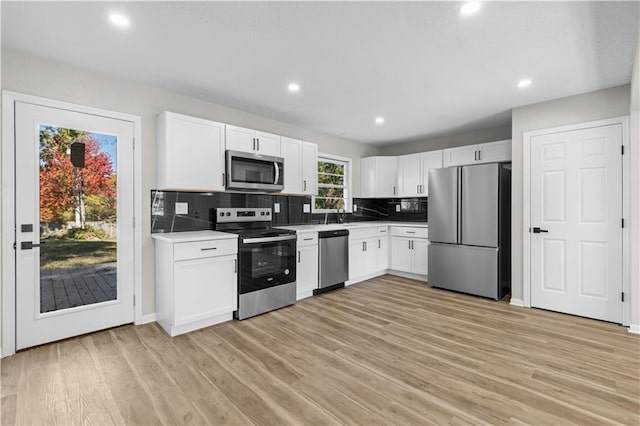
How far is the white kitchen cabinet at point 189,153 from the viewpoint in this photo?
303 cm

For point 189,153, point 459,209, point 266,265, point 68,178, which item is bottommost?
point 266,265

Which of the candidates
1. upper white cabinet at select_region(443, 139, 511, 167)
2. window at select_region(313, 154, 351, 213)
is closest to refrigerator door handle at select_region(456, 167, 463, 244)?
upper white cabinet at select_region(443, 139, 511, 167)

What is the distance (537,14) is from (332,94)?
1869 millimetres

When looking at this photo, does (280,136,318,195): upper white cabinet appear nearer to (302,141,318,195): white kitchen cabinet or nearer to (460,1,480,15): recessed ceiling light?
(302,141,318,195): white kitchen cabinet

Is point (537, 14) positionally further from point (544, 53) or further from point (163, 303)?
point (163, 303)

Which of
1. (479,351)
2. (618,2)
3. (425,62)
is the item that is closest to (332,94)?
(425,62)

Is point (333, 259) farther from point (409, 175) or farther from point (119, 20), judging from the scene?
point (119, 20)

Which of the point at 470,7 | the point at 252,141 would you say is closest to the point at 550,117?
the point at 470,7

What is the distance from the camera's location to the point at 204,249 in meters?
2.94

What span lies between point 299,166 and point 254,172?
30.8 inches

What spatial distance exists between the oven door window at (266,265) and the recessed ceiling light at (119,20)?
2040 mm

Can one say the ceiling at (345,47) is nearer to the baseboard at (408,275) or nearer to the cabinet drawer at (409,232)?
the cabinet drawer at (409,232)

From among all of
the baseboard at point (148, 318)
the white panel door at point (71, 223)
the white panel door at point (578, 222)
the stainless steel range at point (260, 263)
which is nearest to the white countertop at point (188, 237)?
the stainless steel range at point (260, 263)

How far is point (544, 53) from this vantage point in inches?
94.5
